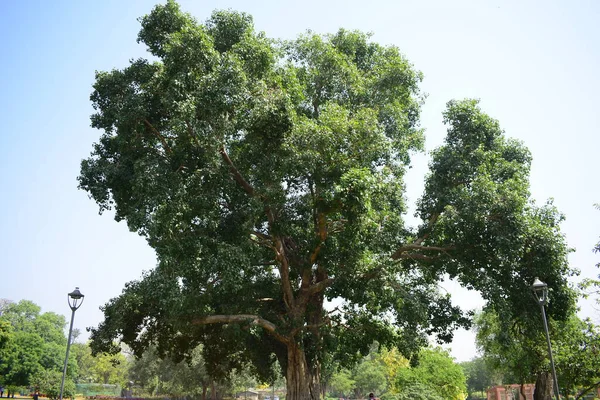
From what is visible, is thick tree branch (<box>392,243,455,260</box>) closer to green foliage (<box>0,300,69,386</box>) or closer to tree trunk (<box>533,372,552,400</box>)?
tree trunk (<box>533,372,552,400</box>)

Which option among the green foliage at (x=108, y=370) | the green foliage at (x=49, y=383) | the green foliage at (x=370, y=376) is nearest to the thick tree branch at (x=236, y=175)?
the green foliage at (x=49, y=383)

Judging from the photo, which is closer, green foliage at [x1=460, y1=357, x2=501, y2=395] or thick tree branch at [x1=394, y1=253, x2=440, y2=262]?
thick tree branch at [x1=394, y1=253, x2=440, y2=262]

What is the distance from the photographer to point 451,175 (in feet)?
55.3

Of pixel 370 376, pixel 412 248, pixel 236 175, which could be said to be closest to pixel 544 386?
pixel 412 248

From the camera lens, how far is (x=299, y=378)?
1669 centimetres

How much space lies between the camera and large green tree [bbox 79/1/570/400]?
13547mm

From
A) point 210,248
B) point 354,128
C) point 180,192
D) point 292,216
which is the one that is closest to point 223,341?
point 292,216

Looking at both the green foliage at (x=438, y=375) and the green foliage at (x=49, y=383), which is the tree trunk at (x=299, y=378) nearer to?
the green foliage at (x=438, y=375)

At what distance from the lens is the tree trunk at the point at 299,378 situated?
54.3 feet

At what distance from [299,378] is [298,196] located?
6.57 m

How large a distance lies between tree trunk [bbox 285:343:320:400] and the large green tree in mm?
71

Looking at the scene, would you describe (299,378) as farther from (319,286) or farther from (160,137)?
(160,137)

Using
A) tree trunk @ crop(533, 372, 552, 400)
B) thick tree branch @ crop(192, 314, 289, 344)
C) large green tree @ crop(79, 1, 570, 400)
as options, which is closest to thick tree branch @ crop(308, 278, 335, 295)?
large green tree @ crop(79, 1, 570, 400)

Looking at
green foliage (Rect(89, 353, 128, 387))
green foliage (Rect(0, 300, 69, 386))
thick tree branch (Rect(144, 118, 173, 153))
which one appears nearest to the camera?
thick tree branch (Rect(144, 118, 173, 153))
